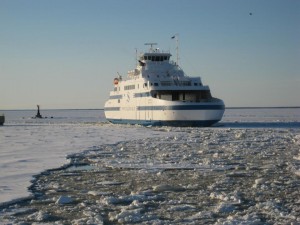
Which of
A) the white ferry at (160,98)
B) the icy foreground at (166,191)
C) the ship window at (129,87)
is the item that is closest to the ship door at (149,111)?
the white ferry at (160,98)

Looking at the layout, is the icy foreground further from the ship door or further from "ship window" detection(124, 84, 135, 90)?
"ship window" detection(124, 84, 135, 90)

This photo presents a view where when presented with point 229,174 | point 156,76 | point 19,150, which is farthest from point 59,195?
point 156,76

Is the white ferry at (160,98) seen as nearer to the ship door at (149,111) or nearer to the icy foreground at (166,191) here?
the ship door at (149,111)

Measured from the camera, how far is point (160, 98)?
40.7 meters

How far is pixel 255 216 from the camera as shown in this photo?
22.3ft

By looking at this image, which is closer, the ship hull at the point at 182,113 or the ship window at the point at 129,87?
the ship hull at the point at 182,113

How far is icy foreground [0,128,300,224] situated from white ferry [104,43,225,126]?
20.3 meters

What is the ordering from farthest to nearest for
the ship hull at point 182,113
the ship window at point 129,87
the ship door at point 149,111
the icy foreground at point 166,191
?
the ship window at point 129,87 < the ship door at point 149,111 < the ship hull at point 182,113 < the icy foreground at point 166,191

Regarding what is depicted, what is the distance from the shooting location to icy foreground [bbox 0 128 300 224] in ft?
22.5

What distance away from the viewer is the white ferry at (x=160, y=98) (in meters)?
35.3

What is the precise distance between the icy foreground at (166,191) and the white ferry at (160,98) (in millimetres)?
20345

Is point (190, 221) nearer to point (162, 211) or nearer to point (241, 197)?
point (162, 211)

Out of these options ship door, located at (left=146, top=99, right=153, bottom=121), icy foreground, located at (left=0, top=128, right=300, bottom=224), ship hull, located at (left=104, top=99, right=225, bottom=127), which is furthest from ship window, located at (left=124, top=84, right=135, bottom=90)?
icy foreground, located at (left=0, top=128, right=300, bottom=224)

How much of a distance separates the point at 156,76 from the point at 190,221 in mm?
36529
